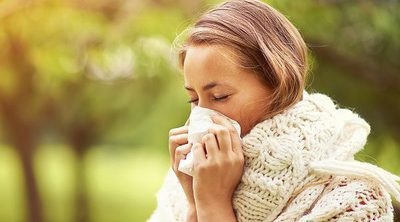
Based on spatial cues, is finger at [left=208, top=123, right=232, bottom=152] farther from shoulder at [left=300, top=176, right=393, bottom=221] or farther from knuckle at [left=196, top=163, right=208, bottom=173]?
shoulder at [left=300, top=176, right=393, bottom=221]

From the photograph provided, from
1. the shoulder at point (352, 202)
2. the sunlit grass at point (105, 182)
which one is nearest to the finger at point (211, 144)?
the shoulder at point (352, 202)

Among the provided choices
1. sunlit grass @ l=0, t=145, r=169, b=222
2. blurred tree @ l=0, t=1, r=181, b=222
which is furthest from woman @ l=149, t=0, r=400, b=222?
sunlit grass @ l=0, t=145, r=169, b=222

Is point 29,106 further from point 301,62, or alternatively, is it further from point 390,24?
point 301,62

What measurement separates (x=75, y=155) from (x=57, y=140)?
2.12 m

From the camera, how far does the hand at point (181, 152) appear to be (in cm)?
252

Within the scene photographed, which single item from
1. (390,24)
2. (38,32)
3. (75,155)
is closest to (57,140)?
(75,155)

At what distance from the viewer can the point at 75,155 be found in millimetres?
14461

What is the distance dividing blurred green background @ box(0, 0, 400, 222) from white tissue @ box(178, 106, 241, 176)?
17.8 inches

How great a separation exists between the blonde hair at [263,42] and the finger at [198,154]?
22cm

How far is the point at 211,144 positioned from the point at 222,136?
0.04 metres

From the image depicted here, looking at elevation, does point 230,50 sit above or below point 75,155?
above

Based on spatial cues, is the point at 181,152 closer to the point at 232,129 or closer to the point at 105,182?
the point at 232,129

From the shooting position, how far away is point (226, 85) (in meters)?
2.42

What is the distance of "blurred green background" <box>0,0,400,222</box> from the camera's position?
6590 millimetres
